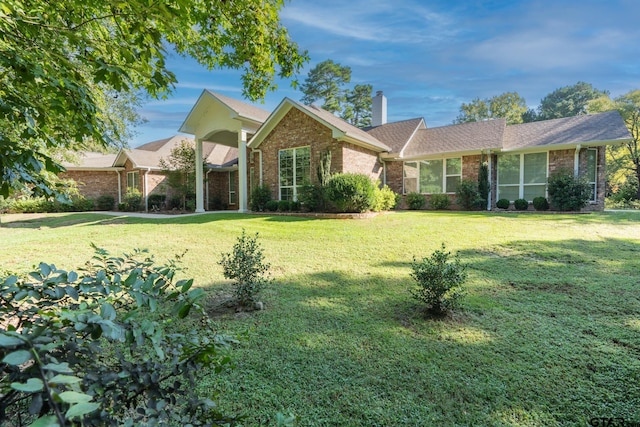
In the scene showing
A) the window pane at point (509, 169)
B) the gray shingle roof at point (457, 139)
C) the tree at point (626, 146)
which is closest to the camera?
the window pane at point (509, 169)

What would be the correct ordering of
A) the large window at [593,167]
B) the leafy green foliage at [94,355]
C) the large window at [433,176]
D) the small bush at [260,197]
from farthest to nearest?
the large window at [433,176]
the small bush at [260,197]
the large window at [593,167]
the leafy green foliage at [94,355]

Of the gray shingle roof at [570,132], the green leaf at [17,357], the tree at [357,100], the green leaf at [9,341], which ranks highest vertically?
the tree at [357,100]

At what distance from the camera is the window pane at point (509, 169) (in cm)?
1580

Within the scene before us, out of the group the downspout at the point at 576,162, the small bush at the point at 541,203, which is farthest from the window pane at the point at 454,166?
the downspout at the point at 576,162

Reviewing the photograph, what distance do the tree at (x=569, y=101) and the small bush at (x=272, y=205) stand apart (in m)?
45.7

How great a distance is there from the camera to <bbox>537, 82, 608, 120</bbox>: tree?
42.1m

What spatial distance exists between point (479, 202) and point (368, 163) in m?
5.86

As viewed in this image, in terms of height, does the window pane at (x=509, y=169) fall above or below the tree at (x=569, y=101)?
below

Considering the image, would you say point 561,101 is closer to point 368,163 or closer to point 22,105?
point 368,163

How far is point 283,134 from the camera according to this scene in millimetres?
15688

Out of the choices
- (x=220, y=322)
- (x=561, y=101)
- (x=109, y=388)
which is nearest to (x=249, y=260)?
(x=220, y=322)

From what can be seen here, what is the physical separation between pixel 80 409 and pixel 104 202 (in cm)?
2586

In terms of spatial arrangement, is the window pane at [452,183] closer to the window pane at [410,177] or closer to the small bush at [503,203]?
the window pane at [410,177]

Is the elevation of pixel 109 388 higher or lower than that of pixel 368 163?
lower
